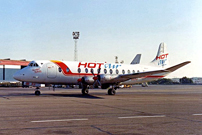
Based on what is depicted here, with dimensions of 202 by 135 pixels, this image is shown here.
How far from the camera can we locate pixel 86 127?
33.2 ft

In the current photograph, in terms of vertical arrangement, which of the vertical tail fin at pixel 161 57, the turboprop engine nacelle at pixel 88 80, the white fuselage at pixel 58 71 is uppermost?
the vertical tail fin at pixel 161 57

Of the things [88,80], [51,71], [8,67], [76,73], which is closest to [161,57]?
[88,80]

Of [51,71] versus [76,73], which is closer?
[51,71]

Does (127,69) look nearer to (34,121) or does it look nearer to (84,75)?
(84,75)

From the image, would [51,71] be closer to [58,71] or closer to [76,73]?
[58,71]

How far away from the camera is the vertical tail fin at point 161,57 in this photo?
40.3 meters

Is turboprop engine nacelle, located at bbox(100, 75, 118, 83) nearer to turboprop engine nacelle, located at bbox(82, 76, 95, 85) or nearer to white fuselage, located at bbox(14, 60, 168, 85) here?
white fuselage, located at bbox(14, 60, 168, 85)

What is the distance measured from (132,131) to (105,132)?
0.99m

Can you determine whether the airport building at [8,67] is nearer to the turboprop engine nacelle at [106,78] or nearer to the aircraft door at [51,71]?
the aircraft door at [51,71]

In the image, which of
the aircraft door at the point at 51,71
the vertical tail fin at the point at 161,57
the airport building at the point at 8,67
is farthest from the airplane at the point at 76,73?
the airport building at the point at 8,67

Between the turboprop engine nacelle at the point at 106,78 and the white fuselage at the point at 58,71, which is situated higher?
the white fuselage at the point at 58,71

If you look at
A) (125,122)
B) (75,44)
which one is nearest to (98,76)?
(125,122)

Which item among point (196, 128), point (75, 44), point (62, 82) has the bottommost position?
point (196, 128)

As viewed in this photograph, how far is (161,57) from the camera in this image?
1590 inches
